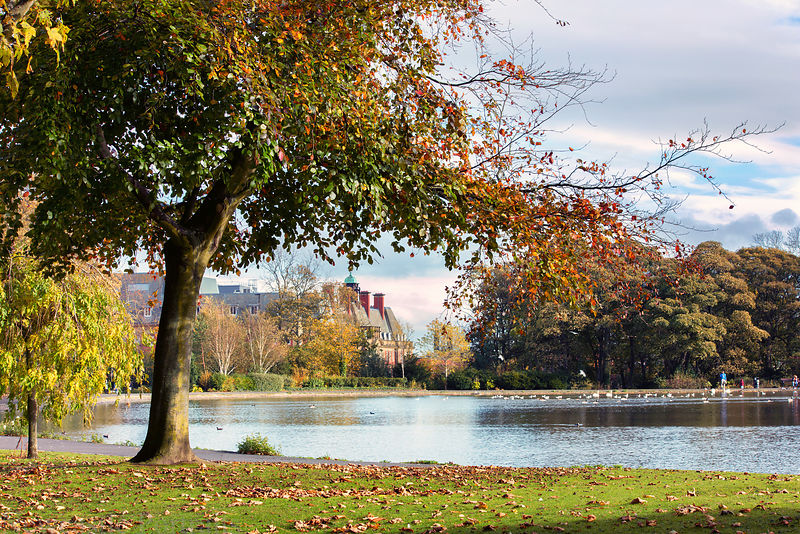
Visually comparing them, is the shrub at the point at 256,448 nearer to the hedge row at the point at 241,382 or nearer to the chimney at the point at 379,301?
the hedge row at the point at 241,382

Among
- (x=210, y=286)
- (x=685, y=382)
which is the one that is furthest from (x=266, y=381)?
Answer: (x=210, y=286)

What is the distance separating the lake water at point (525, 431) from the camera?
21.6 meters

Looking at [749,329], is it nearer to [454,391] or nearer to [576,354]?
[576,354]

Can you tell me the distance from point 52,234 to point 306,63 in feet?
15.9

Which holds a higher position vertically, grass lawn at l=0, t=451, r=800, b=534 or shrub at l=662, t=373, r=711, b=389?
grass lawn at l=0, t=451, r=800, b=534

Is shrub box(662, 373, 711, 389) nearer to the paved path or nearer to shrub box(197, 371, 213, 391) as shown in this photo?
shrub box(197, 371, 213, 391)

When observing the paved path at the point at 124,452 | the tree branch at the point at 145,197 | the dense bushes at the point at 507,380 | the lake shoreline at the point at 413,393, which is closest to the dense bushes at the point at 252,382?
the lake shoreline at the point at 413,393

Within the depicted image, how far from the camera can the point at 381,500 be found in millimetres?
10047

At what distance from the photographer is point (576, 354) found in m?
65.9

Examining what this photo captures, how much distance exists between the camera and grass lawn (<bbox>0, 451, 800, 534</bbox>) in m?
8.07

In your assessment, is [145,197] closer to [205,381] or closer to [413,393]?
[205,381]

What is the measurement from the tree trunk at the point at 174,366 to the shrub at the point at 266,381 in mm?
47064

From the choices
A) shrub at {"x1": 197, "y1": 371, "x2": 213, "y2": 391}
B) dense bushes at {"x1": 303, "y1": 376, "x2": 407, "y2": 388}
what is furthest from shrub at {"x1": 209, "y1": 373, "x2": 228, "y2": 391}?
dense bushes at {"x1": 303, "y1": 376, "x2": 407, "y2": 388}

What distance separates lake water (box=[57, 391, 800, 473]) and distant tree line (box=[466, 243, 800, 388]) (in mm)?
10457
